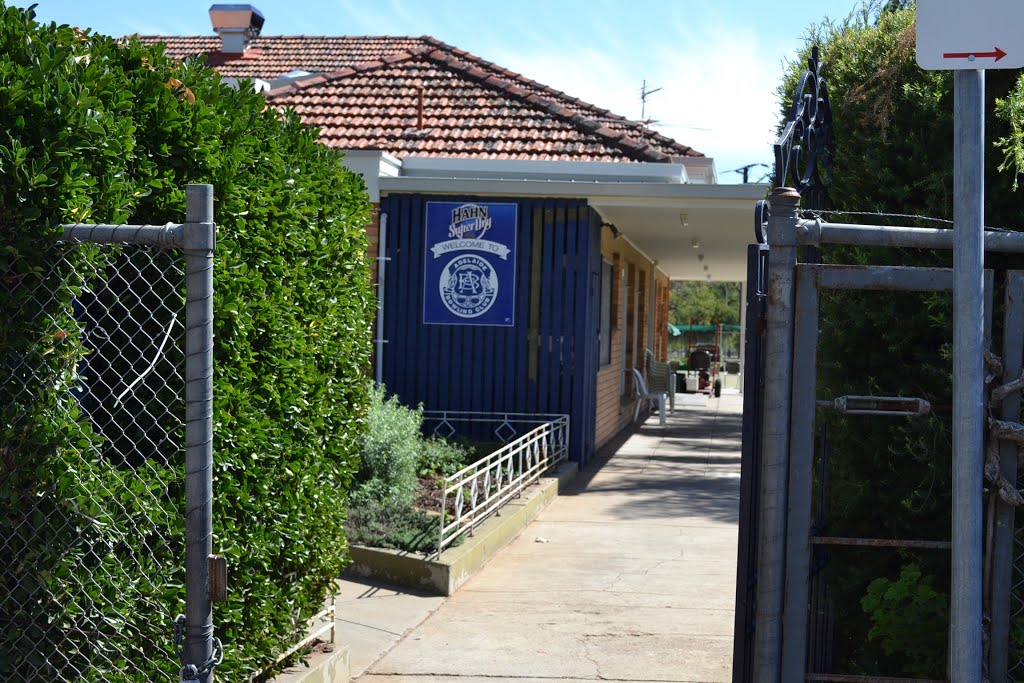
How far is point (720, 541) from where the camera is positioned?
9883 mm

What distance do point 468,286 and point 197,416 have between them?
397 inches

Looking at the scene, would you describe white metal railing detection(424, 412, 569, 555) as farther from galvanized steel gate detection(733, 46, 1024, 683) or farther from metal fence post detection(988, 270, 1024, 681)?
metal fence post detection(988, 270, 1024, 681)

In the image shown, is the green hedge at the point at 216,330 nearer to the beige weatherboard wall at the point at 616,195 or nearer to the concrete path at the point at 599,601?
the concrete path at the point at 599,601

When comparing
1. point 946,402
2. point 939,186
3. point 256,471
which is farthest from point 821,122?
point 256,471

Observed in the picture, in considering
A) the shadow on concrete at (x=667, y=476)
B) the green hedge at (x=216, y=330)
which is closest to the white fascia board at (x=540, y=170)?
the shadow on concrete at (x=667, y=476)

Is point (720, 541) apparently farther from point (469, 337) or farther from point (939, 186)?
point (939, 186)

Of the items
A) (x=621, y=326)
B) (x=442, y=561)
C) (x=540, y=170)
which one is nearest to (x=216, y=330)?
(x=442, y=561)

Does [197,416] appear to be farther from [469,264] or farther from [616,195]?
[469,264]

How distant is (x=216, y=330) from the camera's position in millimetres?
4434

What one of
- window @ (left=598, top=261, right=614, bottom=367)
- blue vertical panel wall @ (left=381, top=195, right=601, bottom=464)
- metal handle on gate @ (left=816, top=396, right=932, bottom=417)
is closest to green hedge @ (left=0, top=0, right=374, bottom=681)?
metal handle on gate @ (left=816, top=396, right=932, bottom=417)

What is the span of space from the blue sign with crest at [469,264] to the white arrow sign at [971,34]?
10.7m

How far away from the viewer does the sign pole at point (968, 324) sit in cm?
261

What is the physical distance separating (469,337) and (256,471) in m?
8.83

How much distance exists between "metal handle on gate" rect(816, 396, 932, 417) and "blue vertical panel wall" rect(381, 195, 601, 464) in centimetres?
997
